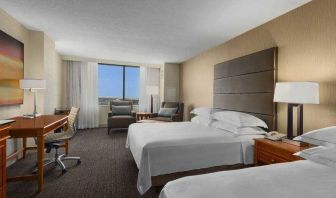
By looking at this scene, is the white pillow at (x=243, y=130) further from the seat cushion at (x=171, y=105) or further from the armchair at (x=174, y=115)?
the seat cushion at (x=171, y=105)

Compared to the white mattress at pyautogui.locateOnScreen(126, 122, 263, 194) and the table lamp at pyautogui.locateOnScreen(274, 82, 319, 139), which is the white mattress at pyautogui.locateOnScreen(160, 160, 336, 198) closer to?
the table lamp at pyautogui.locateOnScreen(274, 82, 319, 139)

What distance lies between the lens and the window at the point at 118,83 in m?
6.58

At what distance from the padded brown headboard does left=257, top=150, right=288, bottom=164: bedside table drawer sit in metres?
0.66

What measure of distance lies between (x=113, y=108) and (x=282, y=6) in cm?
498

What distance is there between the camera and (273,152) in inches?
80.1

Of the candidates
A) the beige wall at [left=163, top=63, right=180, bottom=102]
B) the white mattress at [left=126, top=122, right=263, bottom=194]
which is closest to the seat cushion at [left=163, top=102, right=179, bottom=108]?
the beige wall at [left=163, top=63, right=180, bottom=102]

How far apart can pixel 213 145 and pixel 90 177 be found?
70.4 inches

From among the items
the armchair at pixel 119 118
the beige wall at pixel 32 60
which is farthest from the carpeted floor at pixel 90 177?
the armchair at pixel 119 118

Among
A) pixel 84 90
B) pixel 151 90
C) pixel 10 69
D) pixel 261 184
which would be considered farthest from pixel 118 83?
pixel 261 184

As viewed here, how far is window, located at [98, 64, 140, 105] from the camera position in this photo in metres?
6.58

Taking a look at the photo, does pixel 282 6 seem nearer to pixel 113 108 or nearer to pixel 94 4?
pixel 94 4

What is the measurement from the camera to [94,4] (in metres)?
2.44

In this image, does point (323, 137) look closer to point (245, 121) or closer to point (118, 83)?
point (245, 121)

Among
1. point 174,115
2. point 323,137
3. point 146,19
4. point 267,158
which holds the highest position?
point 146,19
